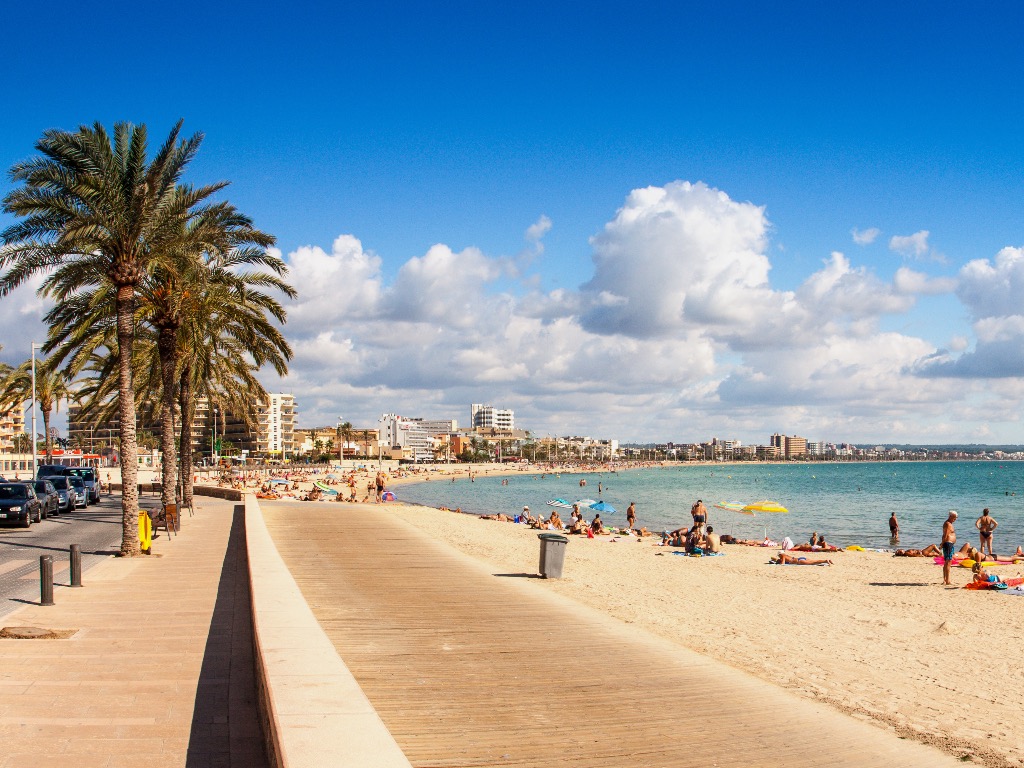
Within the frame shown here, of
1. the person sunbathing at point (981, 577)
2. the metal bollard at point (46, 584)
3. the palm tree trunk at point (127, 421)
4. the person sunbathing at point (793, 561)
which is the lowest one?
the person sunbathing at point (793, 561)

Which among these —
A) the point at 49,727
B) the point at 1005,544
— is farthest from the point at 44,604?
the point at 1005,544

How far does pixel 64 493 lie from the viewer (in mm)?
32656

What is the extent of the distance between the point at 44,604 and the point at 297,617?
5592 mm

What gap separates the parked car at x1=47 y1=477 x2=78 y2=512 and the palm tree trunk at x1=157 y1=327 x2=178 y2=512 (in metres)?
8.63

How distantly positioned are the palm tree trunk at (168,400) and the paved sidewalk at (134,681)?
1034cm

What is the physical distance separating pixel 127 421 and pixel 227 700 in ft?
40.9

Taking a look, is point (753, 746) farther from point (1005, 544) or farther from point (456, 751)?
point (1005, 544)

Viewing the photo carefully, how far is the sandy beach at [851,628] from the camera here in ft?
26.2

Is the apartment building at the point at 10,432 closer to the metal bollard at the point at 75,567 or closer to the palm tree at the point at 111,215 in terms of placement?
the palm tree at the point at 111,215

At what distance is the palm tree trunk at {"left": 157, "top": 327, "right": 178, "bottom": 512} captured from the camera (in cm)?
2347

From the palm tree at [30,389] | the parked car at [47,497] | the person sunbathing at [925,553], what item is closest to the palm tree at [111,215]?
the parked car at [47,497]

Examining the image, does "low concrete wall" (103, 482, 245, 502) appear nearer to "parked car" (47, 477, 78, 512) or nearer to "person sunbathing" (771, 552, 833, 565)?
"parked car" (47, 477, 78, 512)

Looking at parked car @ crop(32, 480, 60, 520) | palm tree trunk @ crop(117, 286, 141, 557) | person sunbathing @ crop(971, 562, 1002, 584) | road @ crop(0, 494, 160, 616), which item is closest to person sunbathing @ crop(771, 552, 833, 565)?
person sunbathing @ crop(971, 562, 1002, 584)

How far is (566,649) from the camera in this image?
30.7ft
